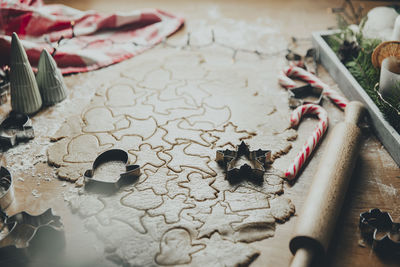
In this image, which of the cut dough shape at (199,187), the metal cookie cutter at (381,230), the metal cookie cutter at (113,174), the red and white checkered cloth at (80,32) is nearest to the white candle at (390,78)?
the metal cookie cutter at (381,230)

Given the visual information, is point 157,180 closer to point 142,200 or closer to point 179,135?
point 142,200

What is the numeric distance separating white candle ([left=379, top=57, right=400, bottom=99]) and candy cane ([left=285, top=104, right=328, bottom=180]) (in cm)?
→ 24

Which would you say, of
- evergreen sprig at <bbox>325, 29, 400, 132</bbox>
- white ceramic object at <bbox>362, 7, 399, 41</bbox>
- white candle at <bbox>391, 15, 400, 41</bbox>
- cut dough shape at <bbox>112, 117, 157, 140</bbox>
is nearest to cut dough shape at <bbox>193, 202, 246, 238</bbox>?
cut dough shape at <bbox>112, 117, 157, 140</bbox>

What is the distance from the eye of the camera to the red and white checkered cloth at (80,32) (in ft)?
6.38

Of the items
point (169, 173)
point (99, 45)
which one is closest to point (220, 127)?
point (169, 173)

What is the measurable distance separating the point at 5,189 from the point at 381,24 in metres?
1.72

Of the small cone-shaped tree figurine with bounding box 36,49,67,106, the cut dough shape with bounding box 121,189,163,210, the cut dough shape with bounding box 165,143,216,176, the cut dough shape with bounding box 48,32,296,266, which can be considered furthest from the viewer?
the small cone-shaped tree figurine with bounding box 36,49,67,106

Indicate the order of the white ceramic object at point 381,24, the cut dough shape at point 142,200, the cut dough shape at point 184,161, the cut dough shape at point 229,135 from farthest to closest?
the white ceramic object at point 381,24 → the cut dough shape at point 229,135 → the cut dough shape at point 184,161 → the cut dough shape at point 142,200

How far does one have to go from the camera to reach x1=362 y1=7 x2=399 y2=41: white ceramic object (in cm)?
181

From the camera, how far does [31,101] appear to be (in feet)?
5.29

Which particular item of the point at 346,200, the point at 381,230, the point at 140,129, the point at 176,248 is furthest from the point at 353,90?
the point at 176,248

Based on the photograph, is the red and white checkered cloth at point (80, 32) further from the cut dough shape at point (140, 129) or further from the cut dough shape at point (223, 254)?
the cut dough shape at point (223, 254)

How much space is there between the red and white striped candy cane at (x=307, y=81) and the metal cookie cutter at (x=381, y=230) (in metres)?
0.58

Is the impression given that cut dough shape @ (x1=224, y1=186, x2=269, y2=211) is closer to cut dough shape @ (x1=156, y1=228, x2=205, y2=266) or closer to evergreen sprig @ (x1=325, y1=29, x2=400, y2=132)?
cut dough shape @ (x1=156, y1=228, x2=205, y2=266)
